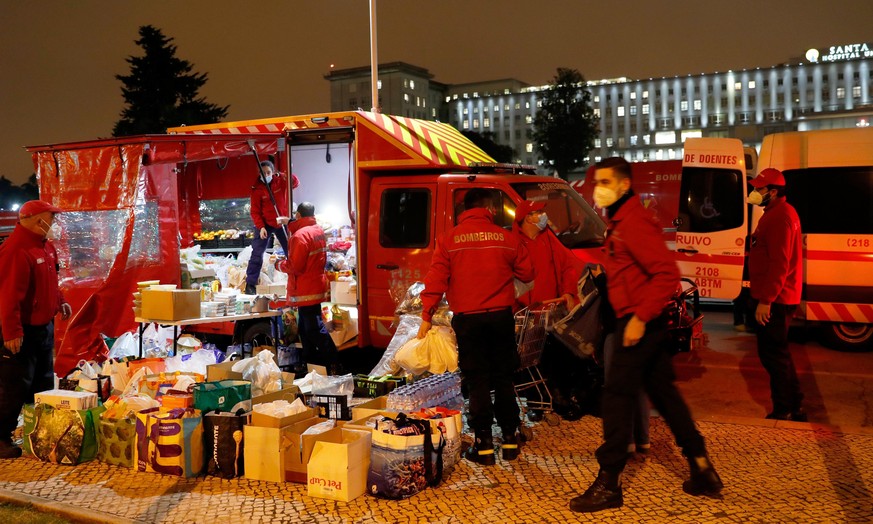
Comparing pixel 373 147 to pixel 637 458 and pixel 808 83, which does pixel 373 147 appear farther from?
pixel 808 83

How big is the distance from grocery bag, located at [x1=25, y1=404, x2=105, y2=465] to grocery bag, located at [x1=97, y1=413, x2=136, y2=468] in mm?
131

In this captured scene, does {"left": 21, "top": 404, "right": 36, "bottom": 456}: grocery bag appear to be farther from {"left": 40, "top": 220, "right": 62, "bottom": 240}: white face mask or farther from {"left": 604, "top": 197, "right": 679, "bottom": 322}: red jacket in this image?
{"left": 604, "top": 197, "right": 679, "bottom": 322}: red jacket

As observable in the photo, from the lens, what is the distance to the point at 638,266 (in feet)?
15.4

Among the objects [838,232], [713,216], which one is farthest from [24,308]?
[838,232]

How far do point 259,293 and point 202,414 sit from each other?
3.79 m

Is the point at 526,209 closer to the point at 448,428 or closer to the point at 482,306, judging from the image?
the point at 482,306

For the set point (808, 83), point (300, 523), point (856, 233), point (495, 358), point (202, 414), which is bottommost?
point (300, 523)

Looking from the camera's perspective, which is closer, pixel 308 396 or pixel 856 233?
pixel 308 396

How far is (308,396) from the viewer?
640 centimetres

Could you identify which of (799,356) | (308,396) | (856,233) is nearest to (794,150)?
(856,233)

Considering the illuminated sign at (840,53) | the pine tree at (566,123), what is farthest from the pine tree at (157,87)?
the illuminated sign at (840,53)

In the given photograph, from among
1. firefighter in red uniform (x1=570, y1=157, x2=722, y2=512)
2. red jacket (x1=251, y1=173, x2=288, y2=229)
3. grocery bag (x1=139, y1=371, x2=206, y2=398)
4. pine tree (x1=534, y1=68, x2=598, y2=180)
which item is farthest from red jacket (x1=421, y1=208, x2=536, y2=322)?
pine tree (x1=534, y1=68, x2=598, y2=180)

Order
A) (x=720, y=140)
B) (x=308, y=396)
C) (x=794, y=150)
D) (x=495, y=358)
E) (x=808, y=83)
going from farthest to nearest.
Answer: (x=808, y=83), (x=720, y=140), (x=794, y=150), (x=308, y=396), (x=495, y=358)

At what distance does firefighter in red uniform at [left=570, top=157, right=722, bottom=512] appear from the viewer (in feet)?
15.1
